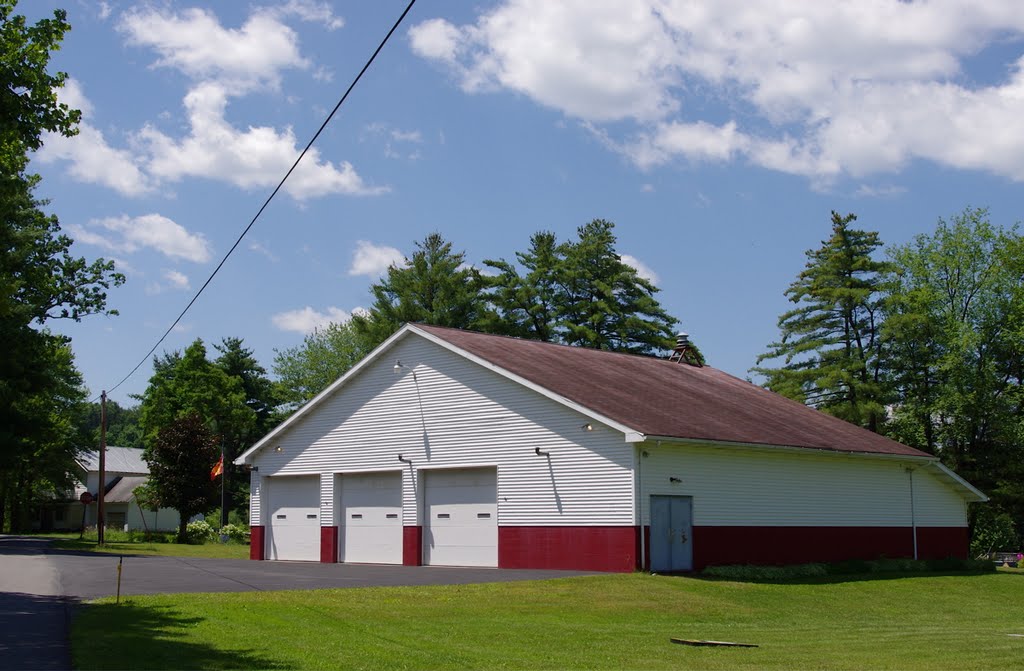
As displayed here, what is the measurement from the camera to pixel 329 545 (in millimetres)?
33719

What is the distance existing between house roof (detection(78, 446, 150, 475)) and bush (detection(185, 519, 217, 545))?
35304 mm

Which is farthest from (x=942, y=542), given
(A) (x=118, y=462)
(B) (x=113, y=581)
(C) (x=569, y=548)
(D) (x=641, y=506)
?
(A) (x=118, y=462)

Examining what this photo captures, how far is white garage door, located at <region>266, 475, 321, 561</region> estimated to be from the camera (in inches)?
1377

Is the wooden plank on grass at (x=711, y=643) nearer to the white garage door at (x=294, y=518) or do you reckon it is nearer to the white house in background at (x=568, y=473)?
the white house in background at (x=568, y=473)

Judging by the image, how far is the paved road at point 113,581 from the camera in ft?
45.0

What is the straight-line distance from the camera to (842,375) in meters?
49.3

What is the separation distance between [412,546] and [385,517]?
1893 millimetres

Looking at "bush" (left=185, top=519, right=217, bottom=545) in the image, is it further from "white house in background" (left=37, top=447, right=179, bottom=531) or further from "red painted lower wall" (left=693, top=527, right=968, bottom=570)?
"red painted lower wall" (left=693, top=527, right=968, bottom=570)

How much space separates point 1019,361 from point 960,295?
14.1 ft

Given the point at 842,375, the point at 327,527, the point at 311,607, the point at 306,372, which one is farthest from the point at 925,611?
the point at 306,372

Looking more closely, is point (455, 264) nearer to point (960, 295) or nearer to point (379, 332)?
point (379, 332)

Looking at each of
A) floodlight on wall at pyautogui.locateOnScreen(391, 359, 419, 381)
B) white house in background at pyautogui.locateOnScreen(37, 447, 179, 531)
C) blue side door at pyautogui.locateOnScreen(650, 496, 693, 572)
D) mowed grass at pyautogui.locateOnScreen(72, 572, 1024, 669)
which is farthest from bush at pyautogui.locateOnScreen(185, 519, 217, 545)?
mowed grass at pyautogui.locateOnScreen(72, 572, 1024, 669)

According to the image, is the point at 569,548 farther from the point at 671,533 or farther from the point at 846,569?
the point at 846,569

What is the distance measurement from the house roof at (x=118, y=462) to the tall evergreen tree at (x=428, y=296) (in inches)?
1547
